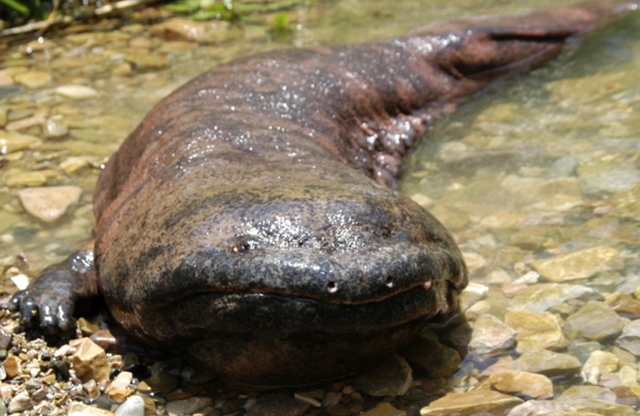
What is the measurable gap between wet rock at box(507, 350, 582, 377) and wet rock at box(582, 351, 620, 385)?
35 mm

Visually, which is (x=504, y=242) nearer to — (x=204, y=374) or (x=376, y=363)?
(x=376, y=363)

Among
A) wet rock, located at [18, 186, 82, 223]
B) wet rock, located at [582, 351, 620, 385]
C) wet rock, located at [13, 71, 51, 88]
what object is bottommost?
wet rock, located at [582, 351, 620, 385]

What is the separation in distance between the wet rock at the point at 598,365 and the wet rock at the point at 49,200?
328 cm

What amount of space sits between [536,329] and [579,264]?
2.00 feet

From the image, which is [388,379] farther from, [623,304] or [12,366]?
[12,366]

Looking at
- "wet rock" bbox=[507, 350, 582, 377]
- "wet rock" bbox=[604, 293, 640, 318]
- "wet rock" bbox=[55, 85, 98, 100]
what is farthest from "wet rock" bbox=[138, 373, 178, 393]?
"wet rock" bbox=[55, 85, 98, 100]

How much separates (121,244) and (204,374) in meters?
0.70

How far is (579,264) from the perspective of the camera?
326cm

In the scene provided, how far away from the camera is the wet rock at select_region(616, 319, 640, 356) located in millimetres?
2605

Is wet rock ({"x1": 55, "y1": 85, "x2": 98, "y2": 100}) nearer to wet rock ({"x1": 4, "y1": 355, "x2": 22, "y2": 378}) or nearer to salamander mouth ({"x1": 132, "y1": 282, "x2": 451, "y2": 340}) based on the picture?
wet rock ({"x1": 4, "y1": 355, "x2": 22, "y2": 378})

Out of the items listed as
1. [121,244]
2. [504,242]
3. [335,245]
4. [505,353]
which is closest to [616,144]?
[504,242]

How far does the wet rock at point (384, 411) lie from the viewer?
97.4 inches

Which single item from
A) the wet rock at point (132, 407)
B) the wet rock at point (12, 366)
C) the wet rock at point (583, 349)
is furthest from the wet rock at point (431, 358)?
the wet rock at point (12, 366)

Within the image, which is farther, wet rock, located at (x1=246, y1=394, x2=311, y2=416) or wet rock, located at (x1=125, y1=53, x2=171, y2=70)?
wet rock, located at (x1=125, y1=53, x2=171, y2=70)
